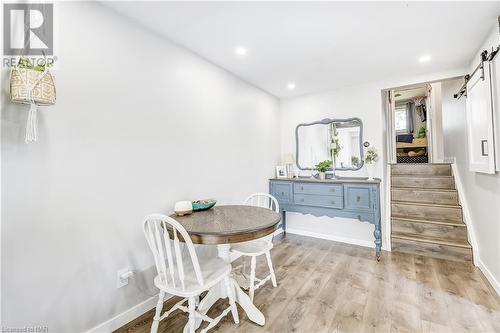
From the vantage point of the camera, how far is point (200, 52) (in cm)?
244

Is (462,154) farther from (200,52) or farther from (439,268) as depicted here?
(200,52)

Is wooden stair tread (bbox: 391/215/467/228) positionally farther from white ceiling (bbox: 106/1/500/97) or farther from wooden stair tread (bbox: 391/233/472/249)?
white ceiling (bbox: 106/1/500/97)

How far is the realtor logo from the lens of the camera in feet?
4.25

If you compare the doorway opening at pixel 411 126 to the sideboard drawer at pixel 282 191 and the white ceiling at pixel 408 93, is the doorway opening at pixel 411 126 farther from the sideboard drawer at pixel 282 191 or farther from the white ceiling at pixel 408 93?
the sideboard drawer at pixel 282 191

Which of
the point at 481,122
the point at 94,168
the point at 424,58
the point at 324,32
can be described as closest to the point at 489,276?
the point at 481,122

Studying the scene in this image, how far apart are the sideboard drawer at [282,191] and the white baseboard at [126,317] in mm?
2228

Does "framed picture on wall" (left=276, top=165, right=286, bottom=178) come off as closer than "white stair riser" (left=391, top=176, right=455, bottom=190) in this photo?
No

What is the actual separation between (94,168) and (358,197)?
2.95m

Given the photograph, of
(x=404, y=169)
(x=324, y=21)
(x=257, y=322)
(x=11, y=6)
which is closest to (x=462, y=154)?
(x=404, y=169)

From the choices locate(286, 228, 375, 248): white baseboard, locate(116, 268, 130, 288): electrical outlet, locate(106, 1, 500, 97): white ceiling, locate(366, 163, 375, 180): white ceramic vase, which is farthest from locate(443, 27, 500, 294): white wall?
locate(116, 268, 130, 288): electrical outlet

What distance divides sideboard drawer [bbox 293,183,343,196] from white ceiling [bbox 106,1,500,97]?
1556 mm

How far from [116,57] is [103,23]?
24cm

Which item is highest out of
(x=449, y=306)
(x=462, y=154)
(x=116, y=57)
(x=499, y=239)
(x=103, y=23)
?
(x=103, y=23)

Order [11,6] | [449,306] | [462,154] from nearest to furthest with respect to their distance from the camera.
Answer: [11,6], [449,306], [462,154]
